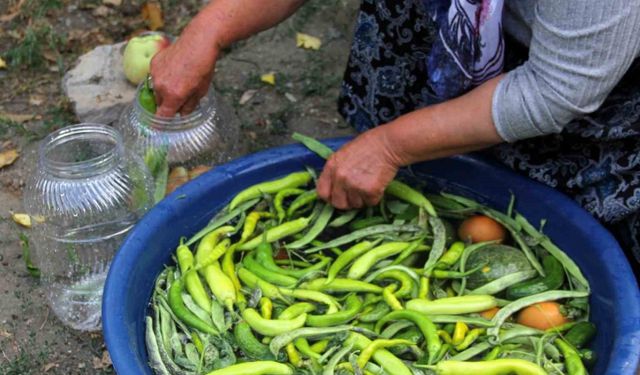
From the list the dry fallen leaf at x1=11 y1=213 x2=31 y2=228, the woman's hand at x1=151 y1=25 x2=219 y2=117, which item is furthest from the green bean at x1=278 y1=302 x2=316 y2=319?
the dry fallen leaf at x1=11 y1=213 x2=31 y2=228

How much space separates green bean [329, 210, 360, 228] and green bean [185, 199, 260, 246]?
0.22m

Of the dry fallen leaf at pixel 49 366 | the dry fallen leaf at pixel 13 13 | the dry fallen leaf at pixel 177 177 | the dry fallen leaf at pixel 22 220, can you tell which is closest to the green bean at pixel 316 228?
the dry fallen leaf at pixel 177 177

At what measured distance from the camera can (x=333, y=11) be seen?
3.86 m

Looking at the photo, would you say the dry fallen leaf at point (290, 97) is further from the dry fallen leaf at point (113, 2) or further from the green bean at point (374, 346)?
the green bean at point (374, 346)

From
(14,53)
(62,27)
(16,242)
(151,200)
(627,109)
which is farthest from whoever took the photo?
(62,27)

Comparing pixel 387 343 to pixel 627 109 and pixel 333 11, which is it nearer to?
pixel 627 109

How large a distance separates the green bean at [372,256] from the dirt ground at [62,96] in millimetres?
817

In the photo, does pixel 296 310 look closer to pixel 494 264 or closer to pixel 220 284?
pixel 220 284

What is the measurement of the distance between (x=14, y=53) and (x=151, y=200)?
1.46 meters

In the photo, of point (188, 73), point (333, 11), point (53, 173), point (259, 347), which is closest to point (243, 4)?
point (188, 73)

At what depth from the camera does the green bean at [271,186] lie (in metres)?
2.25

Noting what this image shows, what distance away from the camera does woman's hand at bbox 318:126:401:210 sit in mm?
2008

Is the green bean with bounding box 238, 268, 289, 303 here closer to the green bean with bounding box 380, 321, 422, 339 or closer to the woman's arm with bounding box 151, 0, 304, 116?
the green bean with bounding box 380, 321, 422, 339

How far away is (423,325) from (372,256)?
0.90 ft
